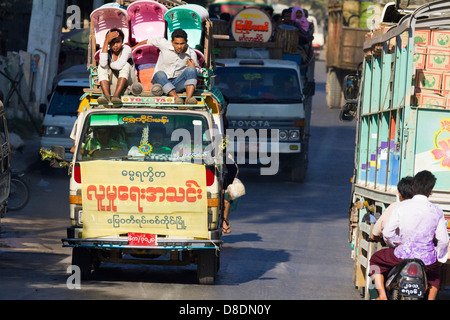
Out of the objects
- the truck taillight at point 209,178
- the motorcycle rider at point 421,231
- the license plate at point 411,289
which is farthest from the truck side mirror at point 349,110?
the license plate at point 411,289

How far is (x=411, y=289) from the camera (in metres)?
7.57

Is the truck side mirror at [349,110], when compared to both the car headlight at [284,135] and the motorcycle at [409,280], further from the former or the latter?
the car headlight at [284,135]

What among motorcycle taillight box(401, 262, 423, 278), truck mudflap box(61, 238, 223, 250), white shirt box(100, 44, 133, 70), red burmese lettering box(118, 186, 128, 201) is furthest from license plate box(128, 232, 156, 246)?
motorcycle taillight box(401, 262, 423, 278)

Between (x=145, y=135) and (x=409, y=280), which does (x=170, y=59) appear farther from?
(x=409, y=280)

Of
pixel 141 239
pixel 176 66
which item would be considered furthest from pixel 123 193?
pixel 176 66

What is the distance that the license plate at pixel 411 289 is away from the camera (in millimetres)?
7555

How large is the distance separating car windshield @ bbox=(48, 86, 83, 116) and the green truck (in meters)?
10.1

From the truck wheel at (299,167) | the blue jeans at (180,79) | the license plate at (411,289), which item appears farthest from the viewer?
the truck wheel at (299,167)

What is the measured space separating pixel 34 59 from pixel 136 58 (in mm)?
13849

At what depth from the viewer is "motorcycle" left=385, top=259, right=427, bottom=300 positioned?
7.57 metres

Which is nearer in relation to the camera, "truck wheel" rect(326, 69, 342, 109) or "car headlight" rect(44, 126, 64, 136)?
"car headlight" rect(44, 126, 64, 136)

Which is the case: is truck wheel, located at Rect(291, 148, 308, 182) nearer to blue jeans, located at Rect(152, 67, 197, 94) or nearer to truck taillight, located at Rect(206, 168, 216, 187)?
blue jeans, located at Rect(152, 67, 197, 94)

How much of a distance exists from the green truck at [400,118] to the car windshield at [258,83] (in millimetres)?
8297

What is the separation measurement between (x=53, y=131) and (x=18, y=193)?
407cm
